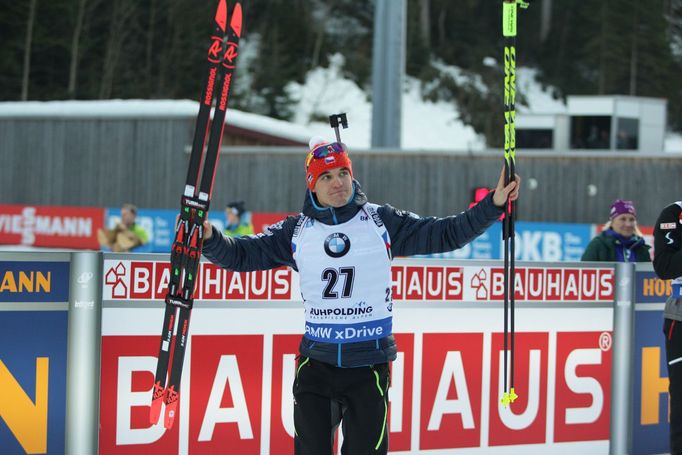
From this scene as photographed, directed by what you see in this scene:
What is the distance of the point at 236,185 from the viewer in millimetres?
25562

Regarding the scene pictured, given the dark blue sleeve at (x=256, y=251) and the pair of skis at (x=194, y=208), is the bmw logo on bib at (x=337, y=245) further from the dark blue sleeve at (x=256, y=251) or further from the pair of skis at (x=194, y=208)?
the pair of skis at (x=194, y=208)

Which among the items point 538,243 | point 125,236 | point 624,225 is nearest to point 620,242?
point 624,225

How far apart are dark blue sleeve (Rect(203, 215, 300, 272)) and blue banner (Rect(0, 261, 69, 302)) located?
3.74 feet

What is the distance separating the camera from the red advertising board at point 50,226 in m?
24.8

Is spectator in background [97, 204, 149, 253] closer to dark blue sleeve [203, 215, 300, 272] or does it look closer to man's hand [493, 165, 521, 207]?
dark blue sleeve [203, 215, 300, 272]

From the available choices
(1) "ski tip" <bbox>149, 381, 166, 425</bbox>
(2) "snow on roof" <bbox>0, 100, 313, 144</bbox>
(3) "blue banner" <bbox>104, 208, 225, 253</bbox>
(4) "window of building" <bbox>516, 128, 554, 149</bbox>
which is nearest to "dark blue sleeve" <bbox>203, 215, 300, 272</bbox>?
(1) "ski tip" <bbox>149, 381, 166, 425</bbox>

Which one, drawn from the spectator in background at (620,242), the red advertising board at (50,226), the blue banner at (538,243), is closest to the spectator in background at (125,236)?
the blue banner at (538,243)

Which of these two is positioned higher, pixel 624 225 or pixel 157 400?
pixel 624 225

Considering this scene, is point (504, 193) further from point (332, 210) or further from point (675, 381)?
point (675, 381)

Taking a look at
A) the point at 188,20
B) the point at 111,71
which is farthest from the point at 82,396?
the point at 188,20

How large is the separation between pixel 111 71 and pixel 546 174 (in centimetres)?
3306

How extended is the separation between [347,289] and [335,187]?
43 centimetres

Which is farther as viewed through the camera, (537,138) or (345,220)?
(537,138)

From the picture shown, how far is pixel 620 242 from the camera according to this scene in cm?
806
